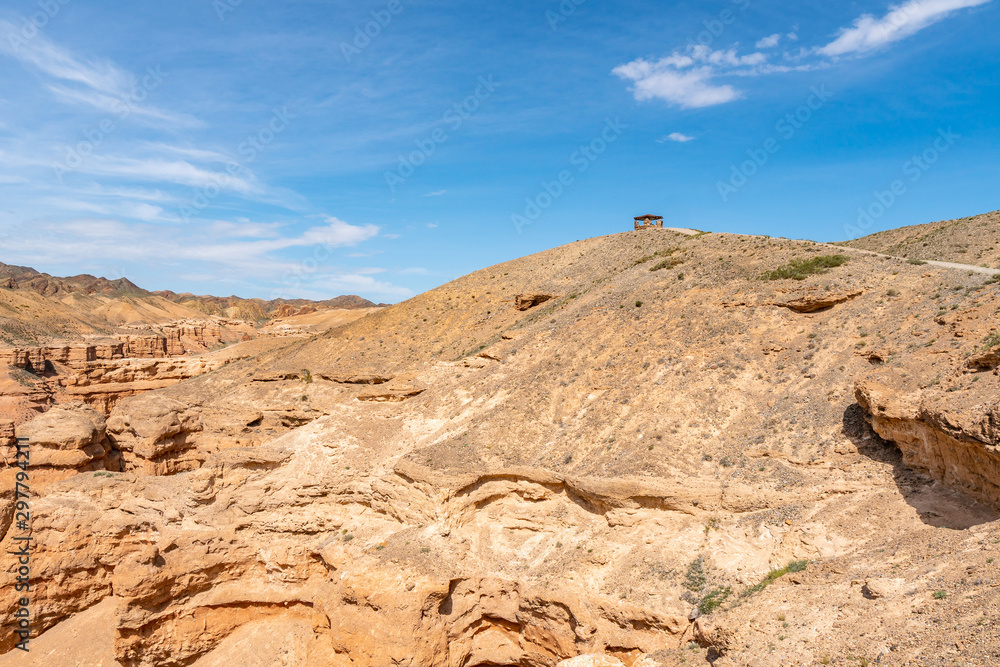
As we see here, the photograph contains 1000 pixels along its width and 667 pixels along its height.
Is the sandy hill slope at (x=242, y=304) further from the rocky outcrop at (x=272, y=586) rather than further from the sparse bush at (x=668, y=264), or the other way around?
the rocky outcrop at (x=272, y=586)

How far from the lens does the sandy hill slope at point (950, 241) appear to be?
2748cm

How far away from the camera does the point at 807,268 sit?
2319 cm

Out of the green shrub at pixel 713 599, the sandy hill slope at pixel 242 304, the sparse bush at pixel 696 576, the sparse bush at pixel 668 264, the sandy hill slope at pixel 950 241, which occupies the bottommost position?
the green shrub at pixel 713 599

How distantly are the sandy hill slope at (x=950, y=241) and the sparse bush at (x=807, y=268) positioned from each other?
579 centimetres

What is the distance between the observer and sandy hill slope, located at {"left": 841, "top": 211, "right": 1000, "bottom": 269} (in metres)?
27.5

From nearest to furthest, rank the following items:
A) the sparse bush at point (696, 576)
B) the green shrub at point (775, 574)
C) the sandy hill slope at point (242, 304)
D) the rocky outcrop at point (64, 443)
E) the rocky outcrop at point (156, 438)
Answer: the green shrub at point (775, 574)
the sparse bush at point (696, 576)
the rocky outcrop at point (64, 443)
the rocky outcrop at point (156, 438)
the sandy hill slope at point (242, 304)

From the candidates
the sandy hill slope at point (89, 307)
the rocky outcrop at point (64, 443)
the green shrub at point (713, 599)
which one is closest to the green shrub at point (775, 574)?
the green shrub at point (713, 599)

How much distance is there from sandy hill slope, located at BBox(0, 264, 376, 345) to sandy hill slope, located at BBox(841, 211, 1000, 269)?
5669cm

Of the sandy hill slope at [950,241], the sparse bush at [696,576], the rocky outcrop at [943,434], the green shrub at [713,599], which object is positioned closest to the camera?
the rocky outcrop at [943,434]

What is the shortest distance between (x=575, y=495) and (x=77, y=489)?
16.3 m

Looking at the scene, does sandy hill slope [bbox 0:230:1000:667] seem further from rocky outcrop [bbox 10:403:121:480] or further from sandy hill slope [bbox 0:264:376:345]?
sandy hill slope [bbox 0:264:376:345]

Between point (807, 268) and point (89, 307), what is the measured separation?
11012 centimetres

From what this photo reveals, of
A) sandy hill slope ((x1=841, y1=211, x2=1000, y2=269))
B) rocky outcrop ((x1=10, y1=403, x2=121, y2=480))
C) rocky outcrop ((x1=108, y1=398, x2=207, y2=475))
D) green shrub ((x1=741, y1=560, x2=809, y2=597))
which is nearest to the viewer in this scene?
green shrub ((x1=741, y1=560, x2=809, y2=597))

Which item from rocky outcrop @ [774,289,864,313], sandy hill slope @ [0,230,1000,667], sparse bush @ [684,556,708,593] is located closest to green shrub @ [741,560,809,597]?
sandy hill slope @ [0,230,1000,667]
